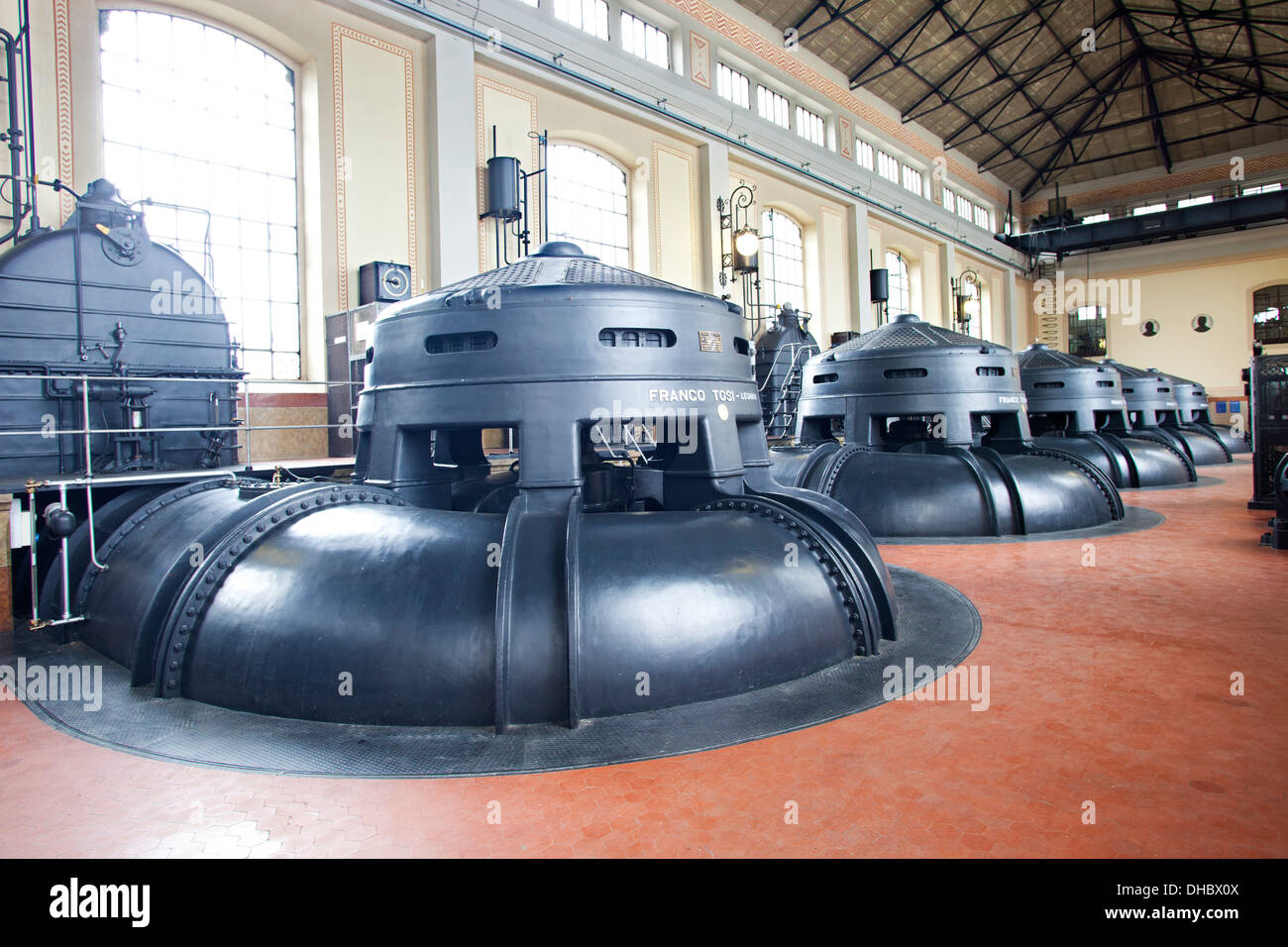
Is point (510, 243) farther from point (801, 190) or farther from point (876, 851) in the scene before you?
point (876, 851)

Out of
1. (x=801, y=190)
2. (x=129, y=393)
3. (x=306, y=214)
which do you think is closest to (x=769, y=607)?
(x=129, y=393)

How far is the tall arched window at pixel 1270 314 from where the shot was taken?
991 inches

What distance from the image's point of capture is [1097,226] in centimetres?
2722

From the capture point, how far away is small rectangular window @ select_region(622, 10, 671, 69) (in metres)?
13.7

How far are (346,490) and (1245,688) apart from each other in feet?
13.8

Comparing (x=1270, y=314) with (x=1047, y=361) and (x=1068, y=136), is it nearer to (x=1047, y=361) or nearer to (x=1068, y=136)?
(x=1068, y=136)

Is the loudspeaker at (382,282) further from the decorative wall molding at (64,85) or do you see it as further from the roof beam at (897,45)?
the roof beam at (897,45)

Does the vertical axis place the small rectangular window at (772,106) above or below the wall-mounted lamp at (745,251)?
above

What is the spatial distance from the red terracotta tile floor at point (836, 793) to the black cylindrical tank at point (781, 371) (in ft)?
34.2

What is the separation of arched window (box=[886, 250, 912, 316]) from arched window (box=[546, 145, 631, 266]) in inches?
442

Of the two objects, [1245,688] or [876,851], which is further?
[1245,688]

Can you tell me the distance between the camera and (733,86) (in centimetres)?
1609

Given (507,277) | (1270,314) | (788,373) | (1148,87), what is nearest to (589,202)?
(788,373)
